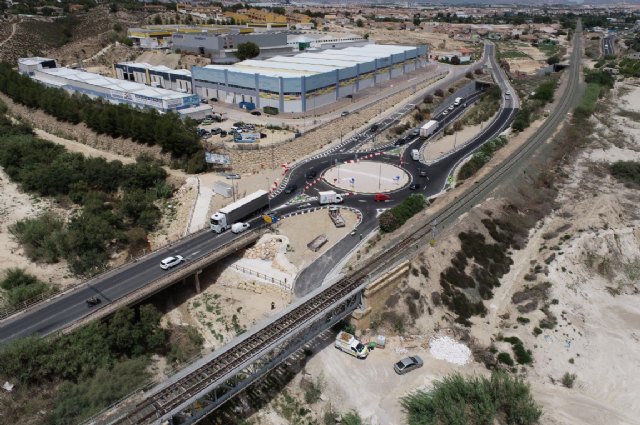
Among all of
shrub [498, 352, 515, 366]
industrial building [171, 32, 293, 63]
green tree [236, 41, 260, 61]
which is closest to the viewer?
shrub [498, 352, 515, 366]

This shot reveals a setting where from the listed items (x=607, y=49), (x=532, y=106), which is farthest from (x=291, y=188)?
(x=607, y=49)

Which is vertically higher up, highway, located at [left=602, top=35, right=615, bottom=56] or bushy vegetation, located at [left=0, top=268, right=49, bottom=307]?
highway, located at [left=602, top=35, right=615, bottom=56]

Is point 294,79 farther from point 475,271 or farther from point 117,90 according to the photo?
point 475,271

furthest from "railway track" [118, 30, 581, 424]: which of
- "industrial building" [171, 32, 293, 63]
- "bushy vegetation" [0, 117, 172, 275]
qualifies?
"industrial building" [171, 32, 293, 63]

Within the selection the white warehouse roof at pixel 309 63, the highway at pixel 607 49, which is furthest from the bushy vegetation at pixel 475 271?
the highway at pixel 607 49

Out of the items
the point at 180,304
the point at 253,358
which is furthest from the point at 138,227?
the point at 253,358

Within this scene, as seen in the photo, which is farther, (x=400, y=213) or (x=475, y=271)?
(x=400, y=213)

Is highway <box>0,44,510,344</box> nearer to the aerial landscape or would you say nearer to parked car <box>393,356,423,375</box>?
the aerial landscape
